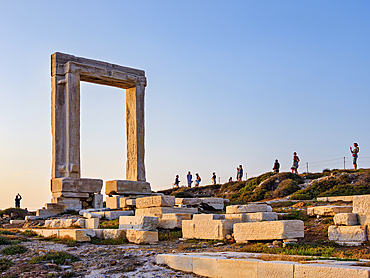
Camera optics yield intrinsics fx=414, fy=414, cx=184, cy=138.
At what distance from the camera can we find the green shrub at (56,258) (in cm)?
816

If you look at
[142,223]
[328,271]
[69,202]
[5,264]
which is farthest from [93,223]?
[328,271]

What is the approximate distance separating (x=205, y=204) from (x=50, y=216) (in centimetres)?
638

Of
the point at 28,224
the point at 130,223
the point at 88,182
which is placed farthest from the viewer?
the point at 88,182

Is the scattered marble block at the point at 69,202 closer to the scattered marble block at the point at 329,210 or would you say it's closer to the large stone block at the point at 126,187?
the large stone block at the point at 126,187

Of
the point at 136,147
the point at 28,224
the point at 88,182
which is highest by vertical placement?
the point at 136,147

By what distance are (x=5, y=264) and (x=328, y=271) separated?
6016mm

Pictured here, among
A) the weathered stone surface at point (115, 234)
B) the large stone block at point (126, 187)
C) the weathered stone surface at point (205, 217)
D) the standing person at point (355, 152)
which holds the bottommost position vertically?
the weathered stone surface at point (115, 234)

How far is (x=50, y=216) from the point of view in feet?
55.6

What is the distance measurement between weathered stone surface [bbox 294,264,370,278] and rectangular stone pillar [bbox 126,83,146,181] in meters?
14.6

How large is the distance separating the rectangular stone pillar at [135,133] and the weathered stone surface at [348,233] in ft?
38.8

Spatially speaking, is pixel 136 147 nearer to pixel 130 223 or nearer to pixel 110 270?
pixel 130 223

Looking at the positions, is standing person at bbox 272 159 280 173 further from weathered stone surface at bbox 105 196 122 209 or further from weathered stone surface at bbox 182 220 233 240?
weathered stone surface at bbox 182 220 233 240

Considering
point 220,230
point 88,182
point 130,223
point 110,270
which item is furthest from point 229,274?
point 88,182

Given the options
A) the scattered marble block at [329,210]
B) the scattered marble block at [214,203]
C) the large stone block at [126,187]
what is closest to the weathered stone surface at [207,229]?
the scattered marble block at [329,210]
